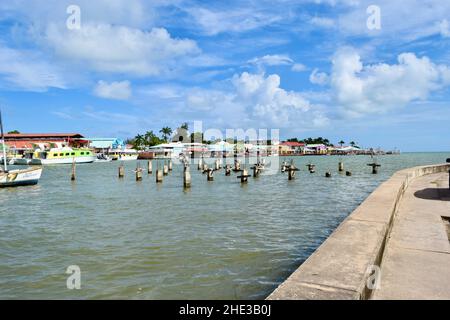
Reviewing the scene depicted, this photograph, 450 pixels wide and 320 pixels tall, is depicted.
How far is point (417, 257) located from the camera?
546cm

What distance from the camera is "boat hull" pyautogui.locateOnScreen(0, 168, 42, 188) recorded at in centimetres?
2763

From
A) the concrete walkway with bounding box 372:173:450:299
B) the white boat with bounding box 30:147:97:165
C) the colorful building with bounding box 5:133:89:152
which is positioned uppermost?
the colorful building with bounding box 5:133:89:152

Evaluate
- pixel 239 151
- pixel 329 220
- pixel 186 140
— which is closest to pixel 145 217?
pixel 329 220

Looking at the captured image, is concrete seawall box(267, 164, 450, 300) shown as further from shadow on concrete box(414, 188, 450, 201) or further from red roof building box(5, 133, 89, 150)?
red roof building box(5, 133, 89, 150)

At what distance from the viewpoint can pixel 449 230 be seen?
24.2ft

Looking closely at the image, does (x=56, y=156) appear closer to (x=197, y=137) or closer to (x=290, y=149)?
(x=197, y=137)

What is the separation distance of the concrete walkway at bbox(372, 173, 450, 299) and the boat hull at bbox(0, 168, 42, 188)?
2907 centimetres

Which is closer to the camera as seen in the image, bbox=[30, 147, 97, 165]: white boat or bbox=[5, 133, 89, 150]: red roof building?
bbox=[30, 147, 97, 165]: white boat

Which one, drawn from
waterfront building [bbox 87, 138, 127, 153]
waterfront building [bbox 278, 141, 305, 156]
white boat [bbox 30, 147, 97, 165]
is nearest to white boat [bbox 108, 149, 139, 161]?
waterfront building [bbox 87, 138, 127, 153]

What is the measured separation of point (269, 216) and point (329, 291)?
1117 cm

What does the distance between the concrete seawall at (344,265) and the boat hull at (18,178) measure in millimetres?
28949

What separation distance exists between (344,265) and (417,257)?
198 cm

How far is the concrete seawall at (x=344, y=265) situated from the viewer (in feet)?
11.4

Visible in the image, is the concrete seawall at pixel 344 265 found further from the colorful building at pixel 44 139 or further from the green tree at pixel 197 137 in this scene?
the green tree at pixel 197 137
